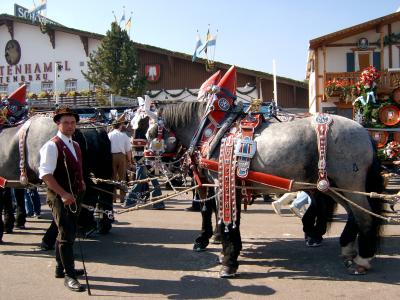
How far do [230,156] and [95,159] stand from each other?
2.87 m

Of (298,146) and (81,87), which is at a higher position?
(81,87)

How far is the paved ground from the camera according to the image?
4.60m

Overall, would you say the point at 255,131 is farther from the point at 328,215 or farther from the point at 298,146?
the point at 328,215

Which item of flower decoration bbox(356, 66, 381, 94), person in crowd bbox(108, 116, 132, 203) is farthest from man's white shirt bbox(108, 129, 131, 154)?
flower decoration bbox(356, 66, 381, 94)

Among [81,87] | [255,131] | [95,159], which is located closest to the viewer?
[255,131]

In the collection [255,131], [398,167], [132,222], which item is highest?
[255,131]

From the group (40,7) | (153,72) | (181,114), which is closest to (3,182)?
(181,114)

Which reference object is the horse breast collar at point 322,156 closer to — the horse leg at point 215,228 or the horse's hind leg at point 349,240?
the horse's hind leg at point 349,240

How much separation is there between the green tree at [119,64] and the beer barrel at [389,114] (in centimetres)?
2123

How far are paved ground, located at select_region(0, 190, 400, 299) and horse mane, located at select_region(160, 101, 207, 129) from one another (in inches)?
68.3

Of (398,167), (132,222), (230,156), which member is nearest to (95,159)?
(132,222)

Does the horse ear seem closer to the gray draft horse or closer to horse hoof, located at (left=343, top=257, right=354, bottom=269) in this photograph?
the gray draft horse

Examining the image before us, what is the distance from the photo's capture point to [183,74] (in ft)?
102

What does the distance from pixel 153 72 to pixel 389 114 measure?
2441 cm
